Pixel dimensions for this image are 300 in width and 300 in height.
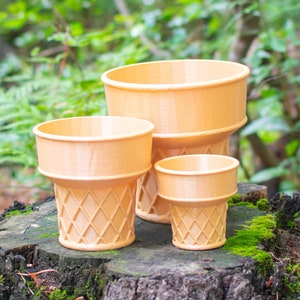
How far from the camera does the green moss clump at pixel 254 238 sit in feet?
7.86

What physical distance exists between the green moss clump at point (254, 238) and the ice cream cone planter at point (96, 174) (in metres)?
0.37

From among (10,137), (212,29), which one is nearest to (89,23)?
(212,29)

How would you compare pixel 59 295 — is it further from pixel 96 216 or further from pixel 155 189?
pixel 155 189

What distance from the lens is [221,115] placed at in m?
2.54

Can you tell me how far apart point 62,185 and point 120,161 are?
0.77 feet

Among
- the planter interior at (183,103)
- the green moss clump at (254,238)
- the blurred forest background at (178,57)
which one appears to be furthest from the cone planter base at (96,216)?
the blurred forest background at (178,57)

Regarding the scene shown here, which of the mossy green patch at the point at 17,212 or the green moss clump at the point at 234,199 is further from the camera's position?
the green moss clump at the point at 234,199

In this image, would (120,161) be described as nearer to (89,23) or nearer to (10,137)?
(10,137)

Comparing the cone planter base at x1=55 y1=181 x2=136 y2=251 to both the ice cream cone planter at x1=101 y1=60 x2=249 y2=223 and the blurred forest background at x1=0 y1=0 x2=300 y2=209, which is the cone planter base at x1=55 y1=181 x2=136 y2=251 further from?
the blurred forest background at x1=0 y1=0 x2=300 y2=209

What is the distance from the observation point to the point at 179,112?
2.47 m

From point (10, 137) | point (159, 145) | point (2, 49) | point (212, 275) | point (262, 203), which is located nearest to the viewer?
point (212, 275)

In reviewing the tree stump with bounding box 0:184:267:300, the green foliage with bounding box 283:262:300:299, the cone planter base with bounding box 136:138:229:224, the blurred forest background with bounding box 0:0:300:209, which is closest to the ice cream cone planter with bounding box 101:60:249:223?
the cone planter base with bounding box 136:138:229:224

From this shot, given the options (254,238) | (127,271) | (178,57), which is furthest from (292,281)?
(178,57)

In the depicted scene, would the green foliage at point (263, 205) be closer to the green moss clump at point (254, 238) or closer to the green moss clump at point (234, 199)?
the green moss clump at point (234, 199)
